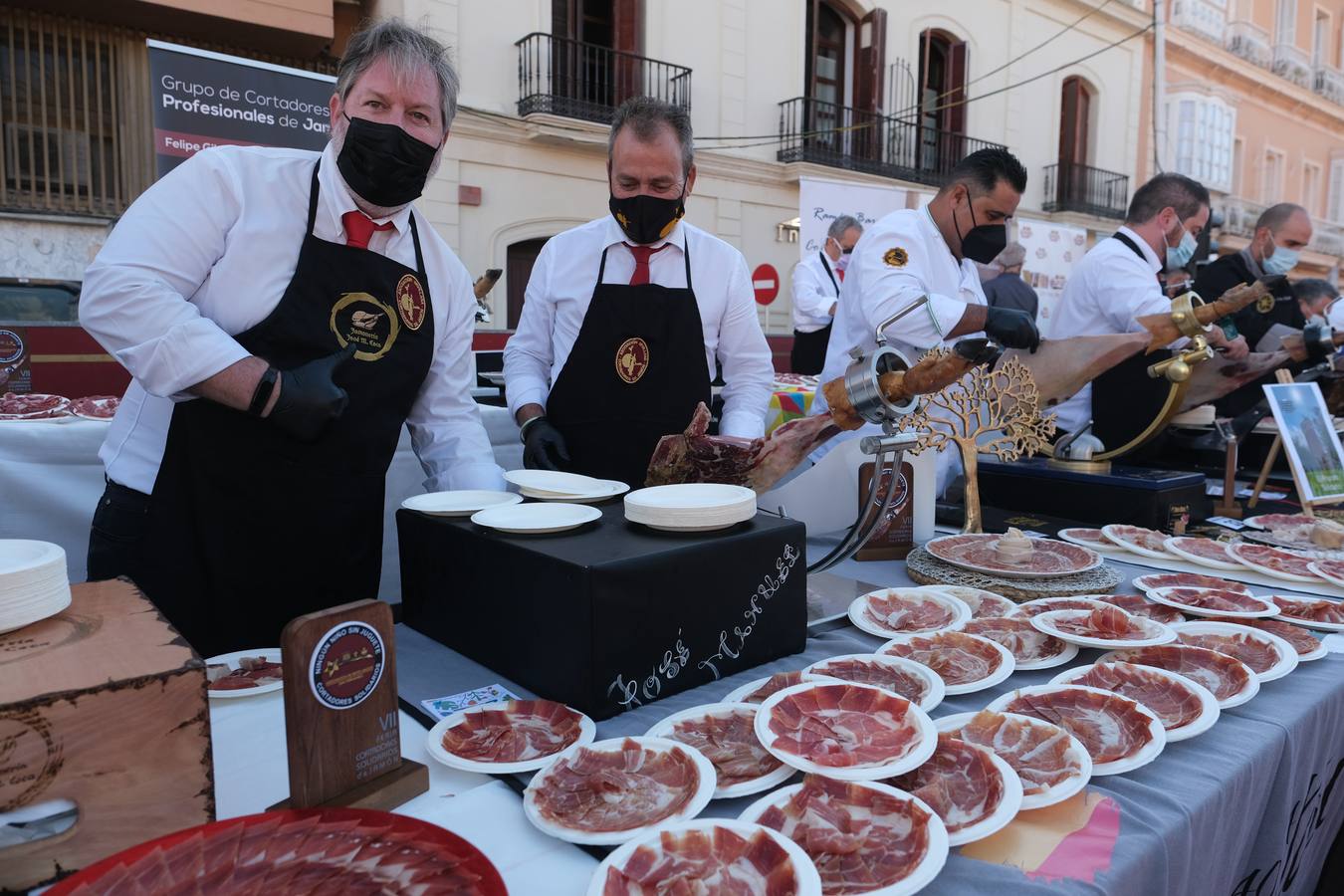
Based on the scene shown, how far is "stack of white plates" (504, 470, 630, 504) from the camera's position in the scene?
4.85ft

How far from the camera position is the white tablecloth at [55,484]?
2697 mm

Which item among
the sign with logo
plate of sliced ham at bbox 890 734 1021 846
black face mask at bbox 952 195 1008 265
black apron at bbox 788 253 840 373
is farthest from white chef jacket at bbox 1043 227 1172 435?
the sign with logo

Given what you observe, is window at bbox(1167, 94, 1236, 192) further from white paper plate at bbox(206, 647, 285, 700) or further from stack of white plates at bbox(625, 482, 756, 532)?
white paper plate at bbox(206, 647, 285, 700)

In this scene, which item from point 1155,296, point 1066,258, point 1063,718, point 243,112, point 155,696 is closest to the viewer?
point 155,696

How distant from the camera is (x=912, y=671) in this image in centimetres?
121

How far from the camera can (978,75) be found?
13789 millimetres

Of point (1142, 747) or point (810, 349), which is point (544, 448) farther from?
point (810, 349)

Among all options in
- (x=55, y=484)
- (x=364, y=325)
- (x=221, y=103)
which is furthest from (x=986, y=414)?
(x=221, y=103)

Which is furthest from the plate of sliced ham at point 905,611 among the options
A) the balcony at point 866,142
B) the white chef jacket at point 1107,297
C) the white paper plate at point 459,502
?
the balcony at point 866,142

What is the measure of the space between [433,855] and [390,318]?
113 cm

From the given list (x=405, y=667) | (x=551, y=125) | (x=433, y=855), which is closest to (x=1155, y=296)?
(x=405, y=667)

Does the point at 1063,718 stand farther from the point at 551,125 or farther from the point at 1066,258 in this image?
the point at 1066,258

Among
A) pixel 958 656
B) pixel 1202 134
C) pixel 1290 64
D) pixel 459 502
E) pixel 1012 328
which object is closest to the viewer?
pixel 958 656

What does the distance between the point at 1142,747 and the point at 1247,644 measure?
1.75ft
